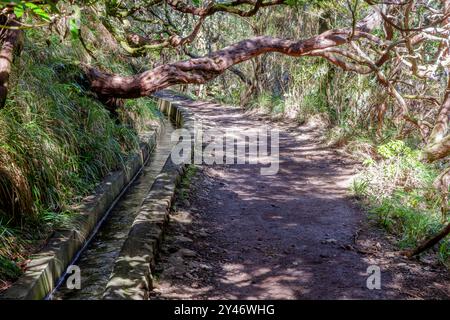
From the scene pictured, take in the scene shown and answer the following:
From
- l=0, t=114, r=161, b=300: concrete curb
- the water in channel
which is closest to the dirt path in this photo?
the water in channel

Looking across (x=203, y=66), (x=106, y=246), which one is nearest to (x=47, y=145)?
(x=106, y=246)

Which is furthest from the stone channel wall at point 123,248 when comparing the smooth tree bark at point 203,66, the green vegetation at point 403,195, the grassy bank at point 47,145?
the green vegetation at point 403,195

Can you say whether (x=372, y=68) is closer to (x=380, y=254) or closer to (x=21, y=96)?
(x=380, y=254)

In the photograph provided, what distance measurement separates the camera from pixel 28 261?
3.61m

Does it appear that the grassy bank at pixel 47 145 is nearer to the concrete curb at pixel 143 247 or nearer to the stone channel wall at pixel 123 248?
the stone channel wall at pixel 123 248

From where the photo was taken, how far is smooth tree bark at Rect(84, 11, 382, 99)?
6.02 m

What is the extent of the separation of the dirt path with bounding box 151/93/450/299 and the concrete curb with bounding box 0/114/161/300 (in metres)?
0.88

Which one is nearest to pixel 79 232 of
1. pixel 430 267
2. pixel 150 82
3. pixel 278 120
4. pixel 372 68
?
pixel 150 82

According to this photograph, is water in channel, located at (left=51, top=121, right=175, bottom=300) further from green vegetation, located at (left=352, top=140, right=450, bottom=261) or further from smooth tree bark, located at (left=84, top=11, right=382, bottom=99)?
green vegetation, located at (left=352, top=140, right=450, bottom=261)

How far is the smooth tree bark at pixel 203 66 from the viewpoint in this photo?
A: 6.02 metres

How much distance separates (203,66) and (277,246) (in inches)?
110

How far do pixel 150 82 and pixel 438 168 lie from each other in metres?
4.59

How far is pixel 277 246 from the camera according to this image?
4465 mm

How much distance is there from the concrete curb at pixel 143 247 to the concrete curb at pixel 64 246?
587 mm
